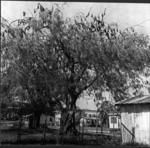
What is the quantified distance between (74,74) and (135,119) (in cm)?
265

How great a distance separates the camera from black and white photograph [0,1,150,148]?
20.6ft

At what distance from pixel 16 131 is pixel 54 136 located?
123cm

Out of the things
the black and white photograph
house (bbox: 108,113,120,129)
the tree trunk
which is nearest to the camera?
the black and white photograph

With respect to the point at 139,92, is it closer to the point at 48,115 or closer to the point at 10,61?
the point at 48,115

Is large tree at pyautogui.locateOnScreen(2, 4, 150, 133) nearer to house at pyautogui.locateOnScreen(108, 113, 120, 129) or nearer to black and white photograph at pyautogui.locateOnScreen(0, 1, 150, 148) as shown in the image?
black and white photograph at pyautogui.locateOnScreen(0, 1, 150, 148)

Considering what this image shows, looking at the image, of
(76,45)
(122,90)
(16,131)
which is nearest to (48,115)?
(16,131)

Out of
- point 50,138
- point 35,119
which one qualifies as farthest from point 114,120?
point 50,138

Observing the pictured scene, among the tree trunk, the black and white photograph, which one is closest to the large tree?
the black and white photograph

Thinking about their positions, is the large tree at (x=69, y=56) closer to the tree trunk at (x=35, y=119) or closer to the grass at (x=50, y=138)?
the grass at (x=50, y=138)

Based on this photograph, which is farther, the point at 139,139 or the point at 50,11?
the point at 139,139

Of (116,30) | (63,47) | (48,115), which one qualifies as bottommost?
(48,115)

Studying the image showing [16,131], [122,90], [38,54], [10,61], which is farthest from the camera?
[122,90]

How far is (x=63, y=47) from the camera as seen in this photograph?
7.23 m

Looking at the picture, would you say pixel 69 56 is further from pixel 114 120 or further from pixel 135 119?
pixel 114 120
